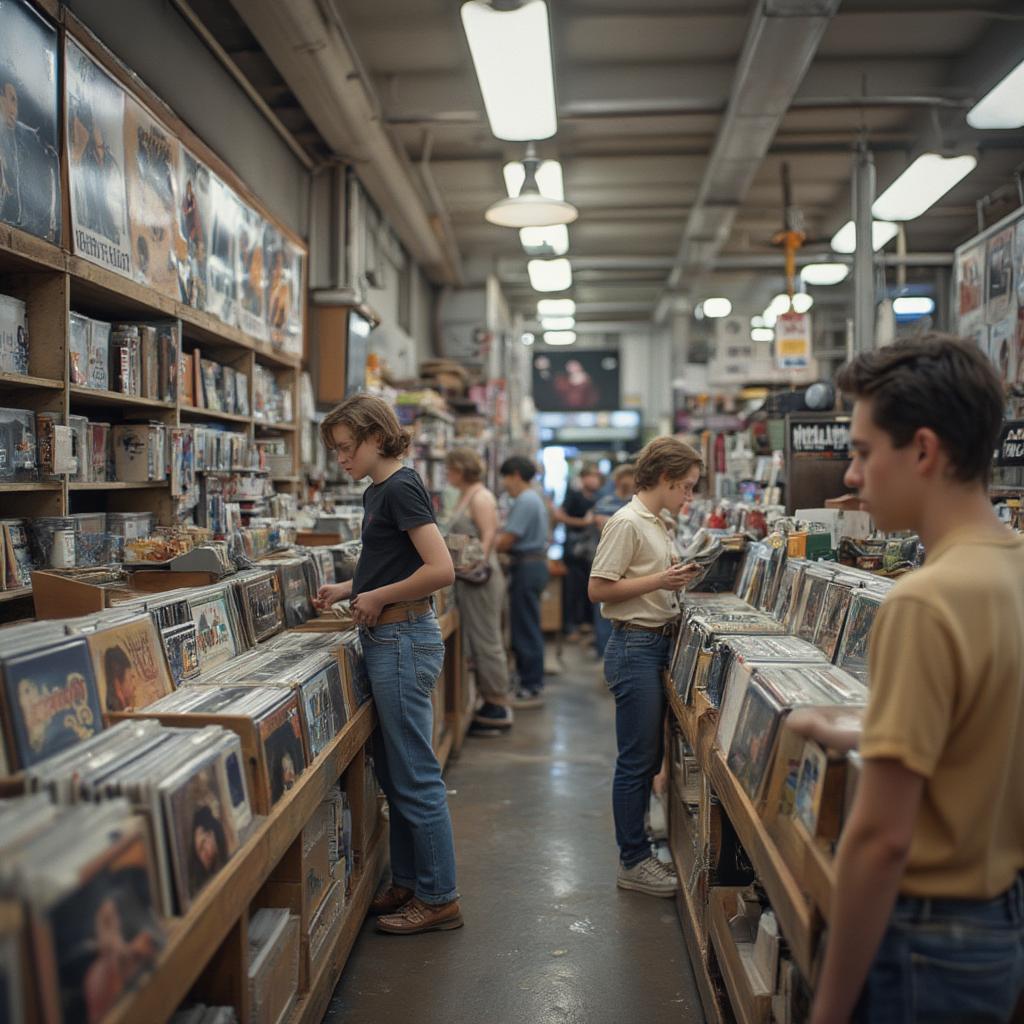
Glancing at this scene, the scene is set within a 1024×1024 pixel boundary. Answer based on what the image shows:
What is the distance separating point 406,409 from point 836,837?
629 centimetres

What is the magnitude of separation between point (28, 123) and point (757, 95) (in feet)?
14.6

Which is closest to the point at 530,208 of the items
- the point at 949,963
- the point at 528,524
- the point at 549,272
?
→ the point at 528,524

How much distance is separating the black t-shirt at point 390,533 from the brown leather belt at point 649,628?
89 cm

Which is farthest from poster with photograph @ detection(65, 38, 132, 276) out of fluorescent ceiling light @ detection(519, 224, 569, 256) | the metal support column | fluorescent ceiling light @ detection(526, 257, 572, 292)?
fluorescent ceiling light @ detection(526, 257, 572, 292)

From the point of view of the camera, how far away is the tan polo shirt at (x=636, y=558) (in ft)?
11.1

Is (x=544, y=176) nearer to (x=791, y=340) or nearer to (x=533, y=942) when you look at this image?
(x=791, y=340)

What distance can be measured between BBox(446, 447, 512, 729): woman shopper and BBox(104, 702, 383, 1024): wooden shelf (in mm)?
3323

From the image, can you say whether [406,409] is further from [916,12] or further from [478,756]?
[916,12]

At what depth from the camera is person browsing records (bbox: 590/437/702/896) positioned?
339 centimetres

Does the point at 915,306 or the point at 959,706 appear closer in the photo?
the point at 959,706

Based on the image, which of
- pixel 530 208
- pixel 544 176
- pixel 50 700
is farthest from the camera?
pixel 544 176

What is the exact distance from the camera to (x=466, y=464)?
20.1 ft

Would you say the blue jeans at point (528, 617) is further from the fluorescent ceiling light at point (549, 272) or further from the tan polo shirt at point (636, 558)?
the fluorescent ceiling light at point (549, 272)

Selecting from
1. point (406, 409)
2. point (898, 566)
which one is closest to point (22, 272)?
point (898, 566)
